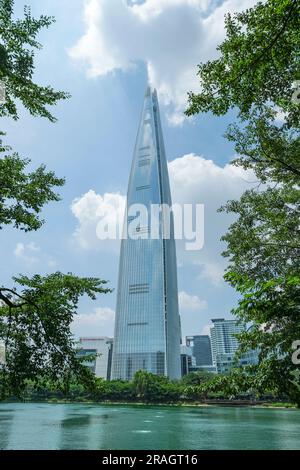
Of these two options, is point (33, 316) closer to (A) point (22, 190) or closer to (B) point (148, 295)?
(A) point (22, 190)

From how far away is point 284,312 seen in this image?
645 centimetres

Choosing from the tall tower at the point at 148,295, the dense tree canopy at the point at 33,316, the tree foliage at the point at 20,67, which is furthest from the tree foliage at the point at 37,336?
the tall tower at the point at 148,295

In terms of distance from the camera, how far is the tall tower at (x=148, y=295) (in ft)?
556

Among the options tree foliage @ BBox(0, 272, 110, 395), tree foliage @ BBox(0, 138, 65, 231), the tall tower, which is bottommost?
tree foliage @ BBox(0, 272, 110, 395)

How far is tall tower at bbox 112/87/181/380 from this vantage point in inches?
6673

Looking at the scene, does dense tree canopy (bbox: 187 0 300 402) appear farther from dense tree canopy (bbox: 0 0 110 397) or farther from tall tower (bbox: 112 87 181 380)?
tall tower (bbox: 112 87 181 380)

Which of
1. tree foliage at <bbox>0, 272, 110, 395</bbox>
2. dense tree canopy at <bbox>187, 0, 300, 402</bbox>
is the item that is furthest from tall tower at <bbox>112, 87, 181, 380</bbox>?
tree foliage at <bbox>0, 272, 110, 395</bbox>

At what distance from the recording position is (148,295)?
569 feet

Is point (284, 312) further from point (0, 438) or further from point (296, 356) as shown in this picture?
point (0, 438)

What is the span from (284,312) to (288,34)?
484 cm

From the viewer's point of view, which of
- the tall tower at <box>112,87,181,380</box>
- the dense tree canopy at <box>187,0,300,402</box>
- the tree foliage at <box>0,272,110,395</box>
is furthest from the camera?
the tall tower at <box>112,87,181,380</box>

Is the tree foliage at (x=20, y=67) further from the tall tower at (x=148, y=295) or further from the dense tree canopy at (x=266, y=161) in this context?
the tall tower at (x=148, y=295)

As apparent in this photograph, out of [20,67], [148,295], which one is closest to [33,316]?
[20,67]

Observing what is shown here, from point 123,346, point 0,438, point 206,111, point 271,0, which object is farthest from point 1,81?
point 123,346
